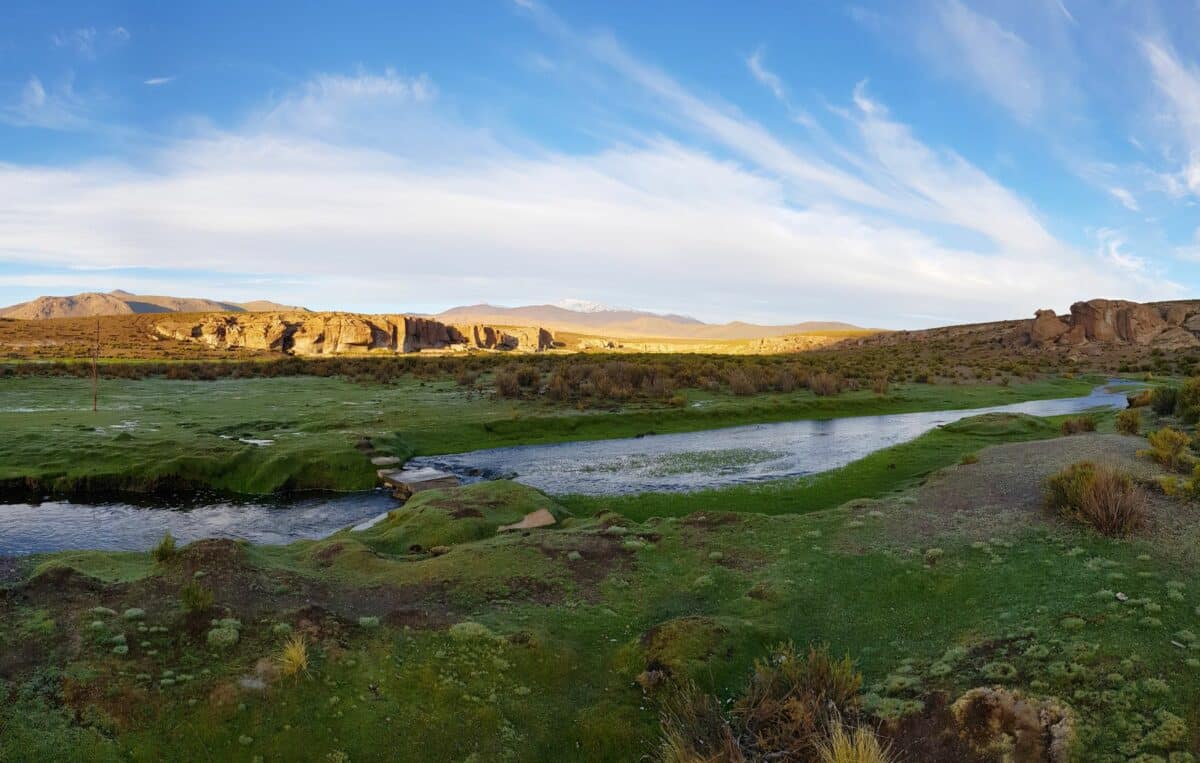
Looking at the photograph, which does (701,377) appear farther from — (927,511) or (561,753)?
(561,753)

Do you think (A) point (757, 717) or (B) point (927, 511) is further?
(B) point (927, 511)

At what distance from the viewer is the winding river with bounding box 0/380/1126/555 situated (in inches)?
647

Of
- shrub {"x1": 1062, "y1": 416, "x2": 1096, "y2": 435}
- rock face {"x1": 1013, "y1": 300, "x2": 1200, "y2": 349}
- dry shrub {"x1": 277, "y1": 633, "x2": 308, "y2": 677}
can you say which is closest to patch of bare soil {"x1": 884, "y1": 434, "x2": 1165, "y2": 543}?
shrub {"x1": 1062, "y1": 416, "x2": 1096, "y2": 435}

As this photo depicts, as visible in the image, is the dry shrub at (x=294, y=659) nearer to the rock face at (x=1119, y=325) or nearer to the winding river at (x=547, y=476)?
the winding river at (x=547, y=476)

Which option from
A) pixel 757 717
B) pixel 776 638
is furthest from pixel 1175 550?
pixel 757 717

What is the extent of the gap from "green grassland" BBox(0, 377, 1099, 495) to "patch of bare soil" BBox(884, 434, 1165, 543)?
15986 millimetres

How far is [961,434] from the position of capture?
26219 millimetres

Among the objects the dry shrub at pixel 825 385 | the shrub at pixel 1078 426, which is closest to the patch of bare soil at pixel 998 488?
the shrub at pixel 1078 426

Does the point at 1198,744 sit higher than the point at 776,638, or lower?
higher

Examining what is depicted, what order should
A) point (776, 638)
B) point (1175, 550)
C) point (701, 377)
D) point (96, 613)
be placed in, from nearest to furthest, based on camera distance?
point (96, 613) < point (776, 638) < point (1175, 550) < point (701, 377)

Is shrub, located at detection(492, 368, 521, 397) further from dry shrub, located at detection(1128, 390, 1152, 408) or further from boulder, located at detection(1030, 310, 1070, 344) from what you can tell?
boulder, located at detection(1030, 310, 1070, 344)

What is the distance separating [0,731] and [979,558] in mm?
11802

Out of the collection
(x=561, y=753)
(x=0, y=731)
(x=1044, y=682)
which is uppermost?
(x=1044, y=682)

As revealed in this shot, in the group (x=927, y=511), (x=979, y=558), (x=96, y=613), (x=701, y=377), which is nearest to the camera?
(x=96, y=613)
